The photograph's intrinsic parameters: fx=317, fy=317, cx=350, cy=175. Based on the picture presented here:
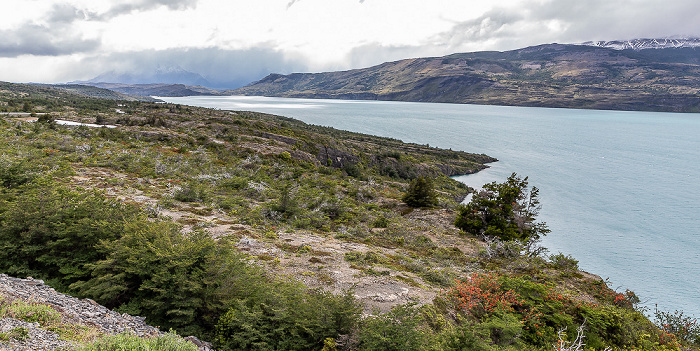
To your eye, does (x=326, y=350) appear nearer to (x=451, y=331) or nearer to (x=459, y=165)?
(x=451, y=331)

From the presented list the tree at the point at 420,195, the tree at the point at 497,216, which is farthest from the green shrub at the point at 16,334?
the tree at the point at 420,195

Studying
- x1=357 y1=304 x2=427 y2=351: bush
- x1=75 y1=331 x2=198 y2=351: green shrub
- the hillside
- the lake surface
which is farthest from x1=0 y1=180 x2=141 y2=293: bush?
the lake surface

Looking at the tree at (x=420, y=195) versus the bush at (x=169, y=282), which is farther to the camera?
the tree at (x=420, y=195)

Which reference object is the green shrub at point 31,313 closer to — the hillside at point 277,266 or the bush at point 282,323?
the hillside at point 277,266

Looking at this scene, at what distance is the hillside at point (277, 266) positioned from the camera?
8945mm

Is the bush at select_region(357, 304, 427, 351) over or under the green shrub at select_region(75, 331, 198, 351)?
under

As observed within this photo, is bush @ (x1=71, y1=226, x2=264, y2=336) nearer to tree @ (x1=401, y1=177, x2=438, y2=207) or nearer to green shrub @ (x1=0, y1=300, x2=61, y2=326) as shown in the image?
green shrub @ (x1=0, y1=300, x2=61, y2=326)

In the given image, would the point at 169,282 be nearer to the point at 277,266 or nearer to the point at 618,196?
the point at 277,266

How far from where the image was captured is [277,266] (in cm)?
1362

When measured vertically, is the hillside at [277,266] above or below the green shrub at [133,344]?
below

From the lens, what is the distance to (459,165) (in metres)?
76.1

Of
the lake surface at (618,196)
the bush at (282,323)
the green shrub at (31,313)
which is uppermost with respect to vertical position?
the green shrub at (31,313)

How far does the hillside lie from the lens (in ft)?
29.3

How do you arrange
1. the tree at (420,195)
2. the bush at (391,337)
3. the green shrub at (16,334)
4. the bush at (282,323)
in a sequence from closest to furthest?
1. the green shrub at (16,334)
2. the bush at (391,337)
3. the bush at (282,323)
4. the tree at (420,195)
